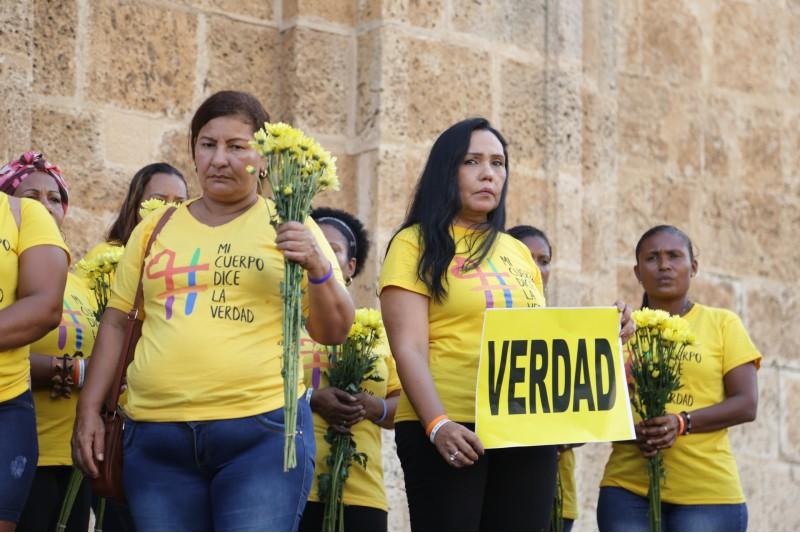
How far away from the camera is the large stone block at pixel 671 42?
30.8 ft

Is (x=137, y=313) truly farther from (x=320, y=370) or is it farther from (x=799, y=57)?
(x=799, y=57)

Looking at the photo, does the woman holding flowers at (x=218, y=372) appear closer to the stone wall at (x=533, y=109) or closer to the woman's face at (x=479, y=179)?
the woman's face at (x=479, y=179)

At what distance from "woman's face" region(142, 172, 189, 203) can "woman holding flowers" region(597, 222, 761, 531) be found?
215cm

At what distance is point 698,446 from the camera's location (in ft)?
20.9

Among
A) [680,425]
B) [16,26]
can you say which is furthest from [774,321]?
[16,26]

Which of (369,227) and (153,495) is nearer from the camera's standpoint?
(153,495)

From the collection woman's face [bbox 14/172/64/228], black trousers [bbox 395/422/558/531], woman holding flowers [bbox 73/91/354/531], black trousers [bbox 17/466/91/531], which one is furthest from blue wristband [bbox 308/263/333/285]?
woman's face [bbox 14/172/64/228]

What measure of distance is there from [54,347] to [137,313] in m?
1.09

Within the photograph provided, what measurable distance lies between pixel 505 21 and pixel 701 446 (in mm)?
2732

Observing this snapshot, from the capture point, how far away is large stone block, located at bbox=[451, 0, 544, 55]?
7816 millimetres

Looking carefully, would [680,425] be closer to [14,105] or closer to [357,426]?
[357,426]

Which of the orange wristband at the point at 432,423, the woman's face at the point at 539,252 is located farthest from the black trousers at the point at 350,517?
the woman's face at the point at 539,252

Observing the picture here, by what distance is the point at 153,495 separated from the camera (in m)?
4.21

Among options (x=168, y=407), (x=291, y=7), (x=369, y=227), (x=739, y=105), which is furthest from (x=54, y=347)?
(x=739, y=105)
